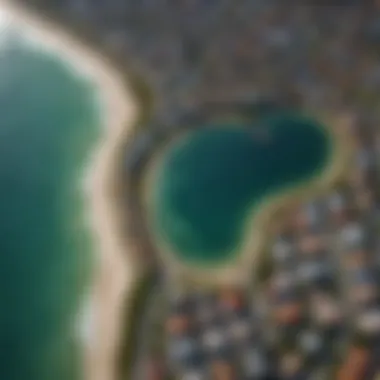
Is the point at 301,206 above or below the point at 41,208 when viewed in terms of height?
below

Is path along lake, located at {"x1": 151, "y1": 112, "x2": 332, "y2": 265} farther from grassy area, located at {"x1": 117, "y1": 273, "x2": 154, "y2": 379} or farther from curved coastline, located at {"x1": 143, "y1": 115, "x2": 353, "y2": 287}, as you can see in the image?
grassy area, located at {"x1": 117, "y1": 273, "x2": 154, "y2": 379}

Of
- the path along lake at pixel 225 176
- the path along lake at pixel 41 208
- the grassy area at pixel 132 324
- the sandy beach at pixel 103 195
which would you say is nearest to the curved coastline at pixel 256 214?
the path along lake at pixel 225 176

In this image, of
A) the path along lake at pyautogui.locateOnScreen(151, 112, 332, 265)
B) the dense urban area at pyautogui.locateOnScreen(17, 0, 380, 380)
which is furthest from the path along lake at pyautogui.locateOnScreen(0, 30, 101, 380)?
the path along lake at pyautogui.locateOnScreen(151, 112, 332, 265)

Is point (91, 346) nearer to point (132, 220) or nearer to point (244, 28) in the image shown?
point (132, 220)

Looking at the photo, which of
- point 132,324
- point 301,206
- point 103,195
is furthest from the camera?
point 103,195

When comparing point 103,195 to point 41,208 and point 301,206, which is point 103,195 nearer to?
point 41,208

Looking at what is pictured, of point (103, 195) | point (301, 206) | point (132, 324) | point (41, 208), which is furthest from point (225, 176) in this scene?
point (132, 324)
